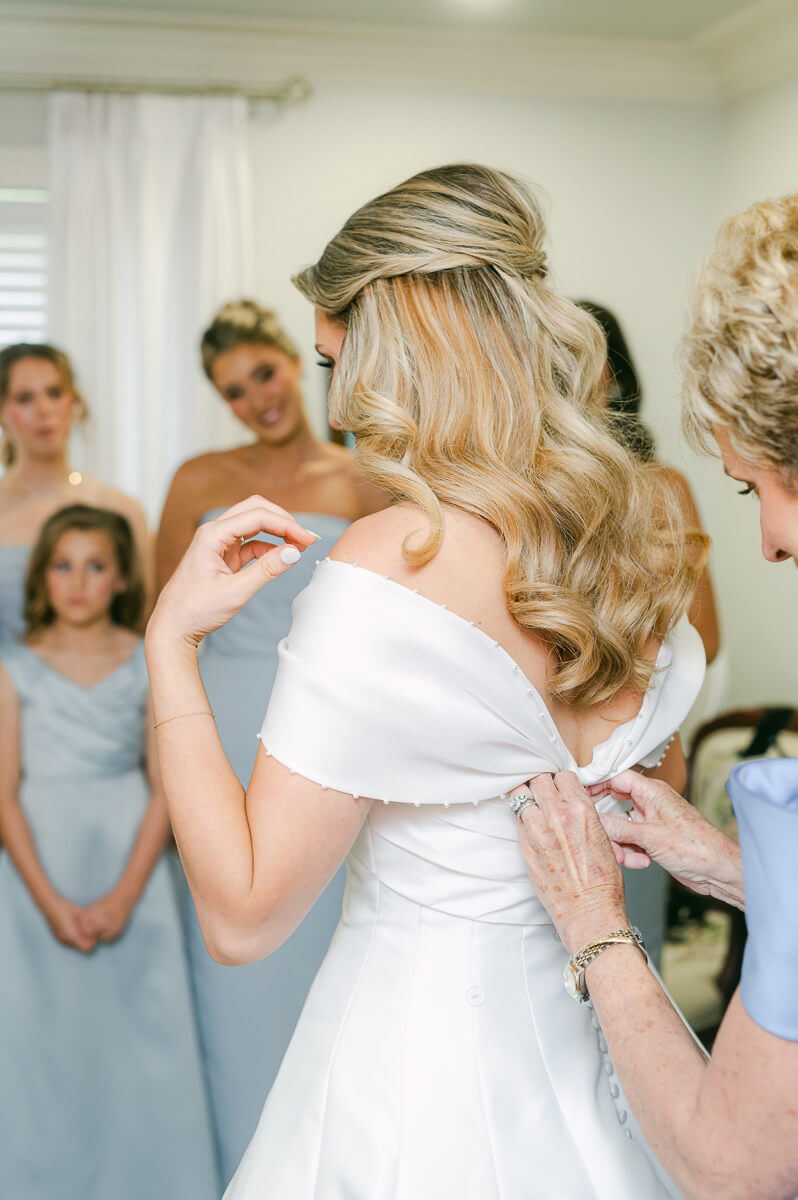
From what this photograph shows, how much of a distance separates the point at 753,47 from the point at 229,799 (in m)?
3.42

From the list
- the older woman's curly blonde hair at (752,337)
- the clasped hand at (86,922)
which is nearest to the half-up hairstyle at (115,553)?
the clasped hand at (86,922)

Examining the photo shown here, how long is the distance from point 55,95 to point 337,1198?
10.3ft

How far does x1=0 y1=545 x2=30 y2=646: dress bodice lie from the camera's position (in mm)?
2576

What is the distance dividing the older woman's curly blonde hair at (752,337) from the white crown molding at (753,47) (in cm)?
294

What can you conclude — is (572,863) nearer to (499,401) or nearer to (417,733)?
(417,733)

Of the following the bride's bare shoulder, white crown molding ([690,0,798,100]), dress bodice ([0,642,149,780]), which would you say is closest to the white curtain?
dress bodice ([0,642,149,780])

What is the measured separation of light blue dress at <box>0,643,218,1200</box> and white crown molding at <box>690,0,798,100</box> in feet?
8.86

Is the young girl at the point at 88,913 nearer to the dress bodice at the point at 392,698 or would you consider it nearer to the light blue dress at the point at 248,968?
the light blue dress at the point at 248,968

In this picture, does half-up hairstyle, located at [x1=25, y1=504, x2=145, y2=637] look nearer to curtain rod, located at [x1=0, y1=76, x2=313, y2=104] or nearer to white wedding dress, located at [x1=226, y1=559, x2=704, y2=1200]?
curtain rod, located at [x1=0, y1=76, x2=313, y2=104]

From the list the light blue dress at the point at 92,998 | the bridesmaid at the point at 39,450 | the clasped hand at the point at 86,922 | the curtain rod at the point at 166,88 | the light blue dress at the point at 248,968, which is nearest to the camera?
the light blue dress at the point at 248,968

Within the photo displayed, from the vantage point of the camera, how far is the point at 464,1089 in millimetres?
1036

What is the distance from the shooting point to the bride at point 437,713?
96 centimetres

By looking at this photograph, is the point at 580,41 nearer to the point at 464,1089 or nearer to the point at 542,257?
the point at 542,257

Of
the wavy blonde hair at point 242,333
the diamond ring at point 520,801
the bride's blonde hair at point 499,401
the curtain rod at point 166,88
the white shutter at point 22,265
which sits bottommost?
the diamond ring at point 520,801
